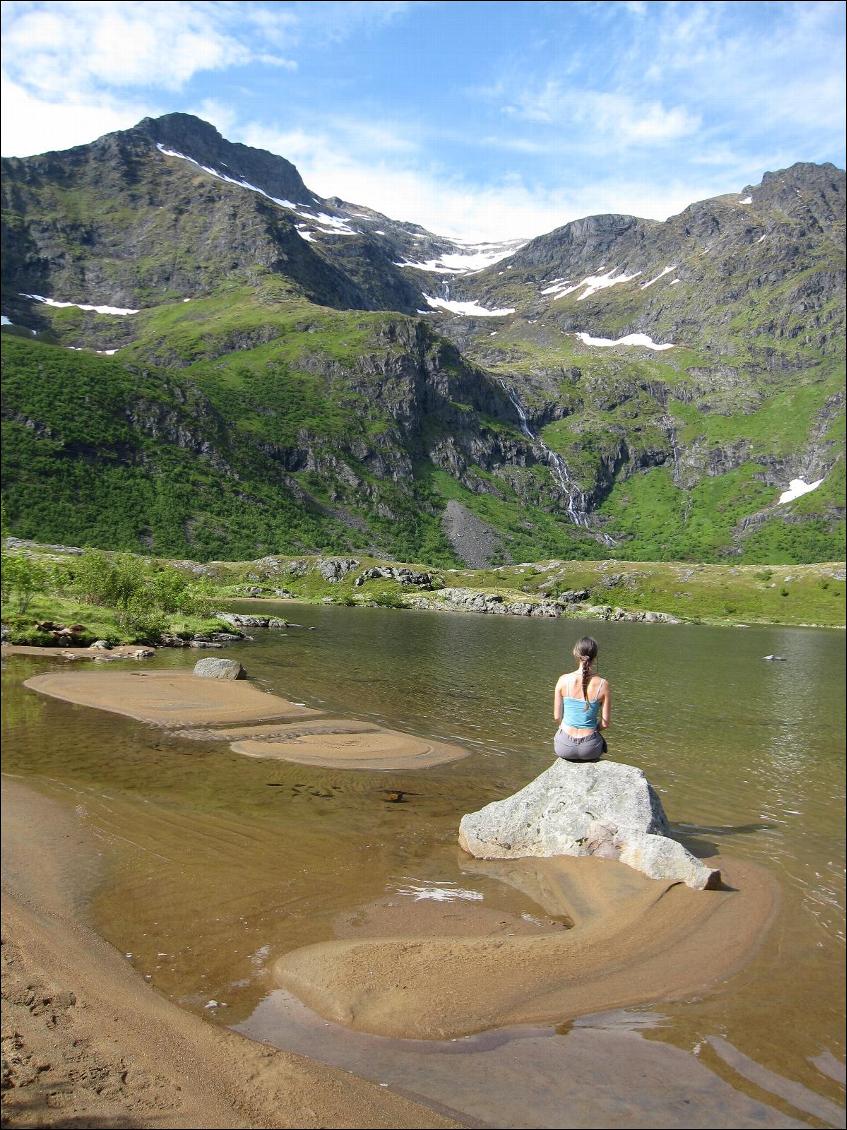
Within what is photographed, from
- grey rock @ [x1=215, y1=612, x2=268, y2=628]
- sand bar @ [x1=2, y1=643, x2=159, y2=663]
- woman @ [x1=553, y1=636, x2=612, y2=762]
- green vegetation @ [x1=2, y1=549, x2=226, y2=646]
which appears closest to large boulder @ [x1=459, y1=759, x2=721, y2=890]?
woman @ [x1=553, y1=636, x2=612, y2=762]

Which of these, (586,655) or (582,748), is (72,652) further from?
(586,655)

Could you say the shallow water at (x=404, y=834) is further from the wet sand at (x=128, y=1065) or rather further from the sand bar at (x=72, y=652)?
the sand bar at (x=72, y=652)

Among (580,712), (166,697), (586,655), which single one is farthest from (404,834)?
(166,697)

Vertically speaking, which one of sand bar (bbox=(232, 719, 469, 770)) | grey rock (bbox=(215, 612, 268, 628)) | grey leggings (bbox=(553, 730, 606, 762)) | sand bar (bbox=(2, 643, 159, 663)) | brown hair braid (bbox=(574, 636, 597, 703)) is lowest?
grey rock (bbox=(215, 612, 268, 628))

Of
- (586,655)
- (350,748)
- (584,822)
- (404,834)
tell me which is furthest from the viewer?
(350,748)

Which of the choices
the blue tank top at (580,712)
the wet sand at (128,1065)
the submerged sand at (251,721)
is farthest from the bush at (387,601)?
the wet sand at (128,1065)

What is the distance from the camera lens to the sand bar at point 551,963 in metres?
9.66

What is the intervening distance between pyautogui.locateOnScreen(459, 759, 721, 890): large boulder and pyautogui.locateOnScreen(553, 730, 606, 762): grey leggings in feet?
0.65

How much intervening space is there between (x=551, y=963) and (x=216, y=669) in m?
35.4

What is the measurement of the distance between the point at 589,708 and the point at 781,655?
87.4 m

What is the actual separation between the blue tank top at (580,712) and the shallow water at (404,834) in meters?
4.42

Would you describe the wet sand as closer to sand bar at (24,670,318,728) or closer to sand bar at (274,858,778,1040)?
sand bar at (274,858,778,1040)

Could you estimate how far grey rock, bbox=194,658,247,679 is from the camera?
4297 cm

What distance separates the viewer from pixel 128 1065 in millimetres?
7871
